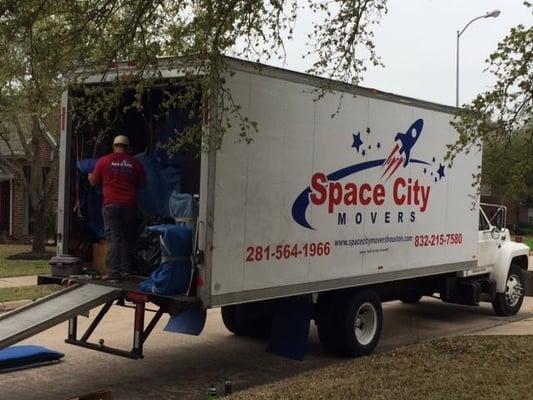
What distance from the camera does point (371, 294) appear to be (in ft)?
28.1

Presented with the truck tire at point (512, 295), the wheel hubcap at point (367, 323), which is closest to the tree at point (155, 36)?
the wheel hubcap at point (367, 323)

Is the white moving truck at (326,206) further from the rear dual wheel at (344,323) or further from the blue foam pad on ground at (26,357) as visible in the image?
the blue foam pad on ground at (26,357)

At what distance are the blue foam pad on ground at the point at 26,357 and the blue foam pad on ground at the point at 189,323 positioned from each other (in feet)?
4.70

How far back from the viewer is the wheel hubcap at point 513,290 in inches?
457

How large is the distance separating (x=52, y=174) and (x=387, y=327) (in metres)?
11.2

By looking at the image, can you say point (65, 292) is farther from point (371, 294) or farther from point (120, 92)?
point (371, 294)

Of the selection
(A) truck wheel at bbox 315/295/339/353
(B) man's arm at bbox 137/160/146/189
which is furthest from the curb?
(A) truck wheel at bbox 315/295/339/353

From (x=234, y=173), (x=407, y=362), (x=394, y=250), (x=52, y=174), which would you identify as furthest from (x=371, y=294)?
(x=52, y=174)

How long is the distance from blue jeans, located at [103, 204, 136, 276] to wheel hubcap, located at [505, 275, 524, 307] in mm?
7019

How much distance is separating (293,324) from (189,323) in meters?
1.23

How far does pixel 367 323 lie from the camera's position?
8.64m

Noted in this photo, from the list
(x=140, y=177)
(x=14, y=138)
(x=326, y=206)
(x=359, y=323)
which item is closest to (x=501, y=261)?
(x=359, y=323)

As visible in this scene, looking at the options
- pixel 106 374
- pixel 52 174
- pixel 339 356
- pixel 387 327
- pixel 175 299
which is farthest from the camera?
pixel 52 174

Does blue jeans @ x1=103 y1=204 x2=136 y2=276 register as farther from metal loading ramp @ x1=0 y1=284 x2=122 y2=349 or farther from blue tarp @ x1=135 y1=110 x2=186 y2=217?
blue tarp @ x1=135 y1=110 x2=186 y2=217
